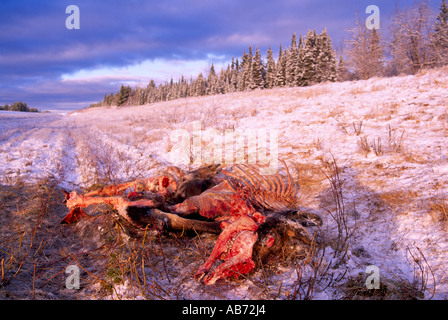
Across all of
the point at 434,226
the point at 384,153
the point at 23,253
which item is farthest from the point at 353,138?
the point at 23,253

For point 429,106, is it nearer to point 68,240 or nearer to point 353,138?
point 353,138

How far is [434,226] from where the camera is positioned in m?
2.31

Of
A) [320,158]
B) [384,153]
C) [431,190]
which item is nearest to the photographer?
[431,190]

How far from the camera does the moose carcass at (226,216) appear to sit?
2041 millimetres

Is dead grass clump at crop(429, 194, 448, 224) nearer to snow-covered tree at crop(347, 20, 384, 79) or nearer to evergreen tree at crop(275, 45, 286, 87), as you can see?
snow-covered tree at crop(347, 20, 384, 79)

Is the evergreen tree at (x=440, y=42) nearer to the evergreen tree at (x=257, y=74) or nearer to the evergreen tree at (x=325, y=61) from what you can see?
the evergreen tree at (x=325, y=61)

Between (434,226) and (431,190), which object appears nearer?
(434,226)

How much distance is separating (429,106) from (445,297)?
553 cm

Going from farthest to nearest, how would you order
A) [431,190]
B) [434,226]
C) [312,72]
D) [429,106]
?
[312,72] < [429,106] < [431,190] < [434,226]
